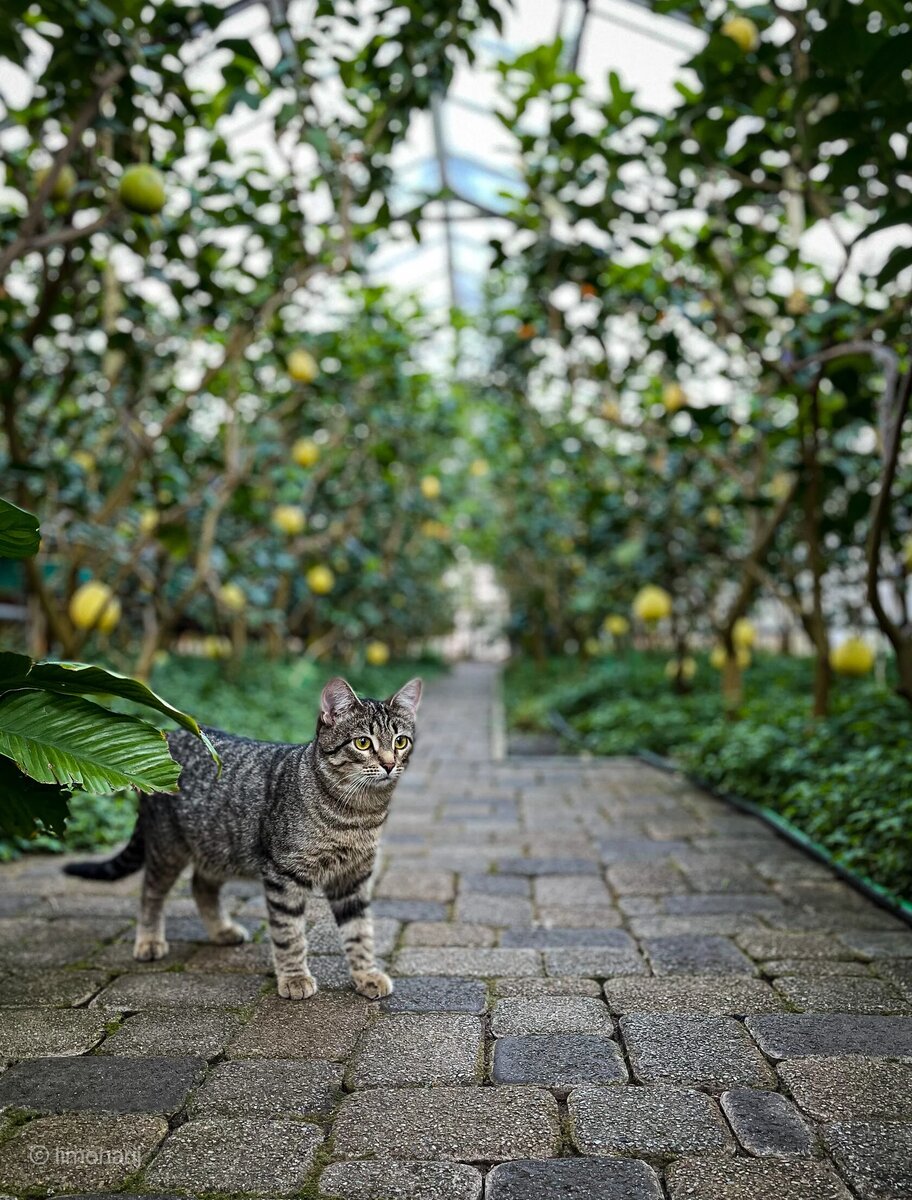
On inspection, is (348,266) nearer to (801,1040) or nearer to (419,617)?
(801,1040)

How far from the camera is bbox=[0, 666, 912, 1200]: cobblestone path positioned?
1.28 metres

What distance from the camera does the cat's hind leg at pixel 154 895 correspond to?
2.04 m

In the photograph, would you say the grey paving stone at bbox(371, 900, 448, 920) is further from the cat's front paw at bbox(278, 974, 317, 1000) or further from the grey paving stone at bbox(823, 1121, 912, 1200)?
the grey paving stone at bbox(823, 1121, 912, 1200)

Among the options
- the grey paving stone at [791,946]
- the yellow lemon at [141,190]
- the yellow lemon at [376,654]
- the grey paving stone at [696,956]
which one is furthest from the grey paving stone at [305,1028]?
the yellow lemon at [376,654]

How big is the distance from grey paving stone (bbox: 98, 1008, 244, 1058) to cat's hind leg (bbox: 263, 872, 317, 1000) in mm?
131

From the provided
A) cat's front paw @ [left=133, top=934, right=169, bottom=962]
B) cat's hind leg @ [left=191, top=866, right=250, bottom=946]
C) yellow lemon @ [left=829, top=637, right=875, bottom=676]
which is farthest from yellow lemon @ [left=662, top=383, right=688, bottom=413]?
cat's front paw @ [left=133, top=934, right=169, bottom=962]

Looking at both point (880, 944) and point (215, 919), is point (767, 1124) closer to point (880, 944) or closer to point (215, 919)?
point (880, 944)

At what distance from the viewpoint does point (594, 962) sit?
2.12 meters

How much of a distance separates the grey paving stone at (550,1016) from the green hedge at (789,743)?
1.09 metres

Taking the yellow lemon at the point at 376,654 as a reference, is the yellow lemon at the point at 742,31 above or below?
above

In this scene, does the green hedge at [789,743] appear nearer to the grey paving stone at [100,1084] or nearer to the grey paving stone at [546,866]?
the grey paving stone at [546,866]

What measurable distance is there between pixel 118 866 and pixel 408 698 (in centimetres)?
79

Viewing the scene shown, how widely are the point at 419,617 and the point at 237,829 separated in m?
10.7

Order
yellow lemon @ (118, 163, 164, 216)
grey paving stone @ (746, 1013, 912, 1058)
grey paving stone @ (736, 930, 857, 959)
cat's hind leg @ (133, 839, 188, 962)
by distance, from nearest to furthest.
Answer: grey paving stone @ (746, 1013, 912, 1058), cat's hind leg @ (133, 839, 188, 962), grey paving stone @ (736, 930, 857, 959), yellow lemon @ (118, 163, 164, 216)
